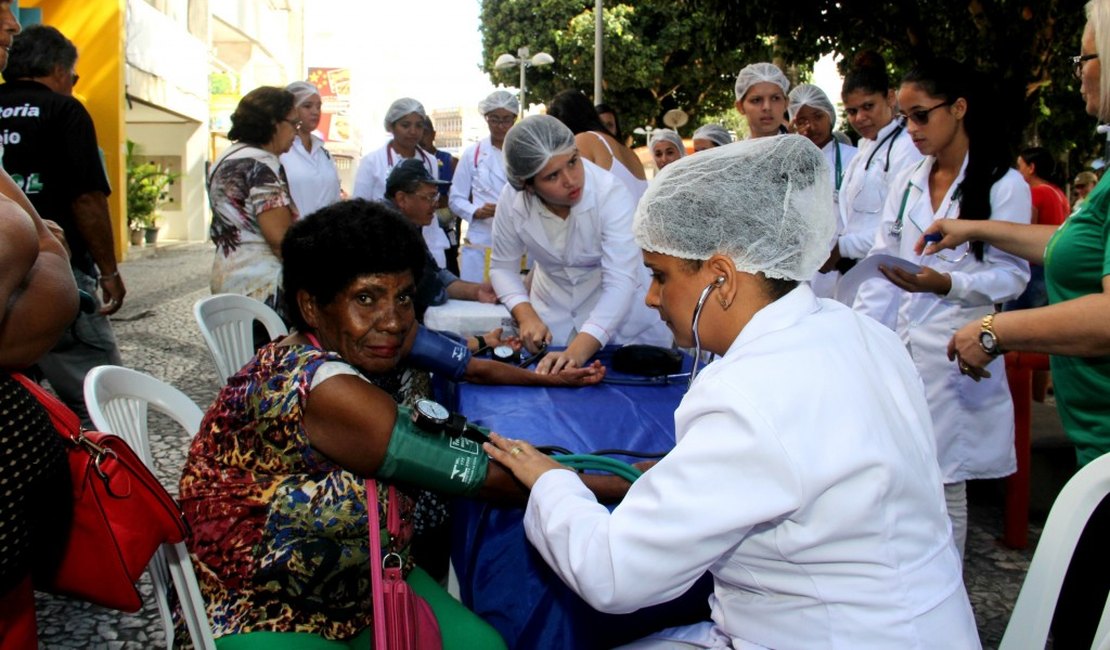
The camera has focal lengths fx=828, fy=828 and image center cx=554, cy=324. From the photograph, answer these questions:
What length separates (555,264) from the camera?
3.63m

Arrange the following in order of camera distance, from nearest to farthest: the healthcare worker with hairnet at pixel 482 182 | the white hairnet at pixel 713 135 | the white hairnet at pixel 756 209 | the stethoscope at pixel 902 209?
the white hairnet at pixel 756 209, the stethoscope at pixel 902 209, the white hairnet at pixel 713 135, the healthcare worker with hairnet at pixel 482 182

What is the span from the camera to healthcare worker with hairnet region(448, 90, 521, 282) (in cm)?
666

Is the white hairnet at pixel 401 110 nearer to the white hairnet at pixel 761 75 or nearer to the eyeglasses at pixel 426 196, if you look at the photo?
the eyeglasses at pixel 426 196

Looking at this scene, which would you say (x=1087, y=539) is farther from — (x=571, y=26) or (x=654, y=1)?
(x=571, y=26)

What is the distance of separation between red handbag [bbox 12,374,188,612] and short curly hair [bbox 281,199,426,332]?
0.61 meters

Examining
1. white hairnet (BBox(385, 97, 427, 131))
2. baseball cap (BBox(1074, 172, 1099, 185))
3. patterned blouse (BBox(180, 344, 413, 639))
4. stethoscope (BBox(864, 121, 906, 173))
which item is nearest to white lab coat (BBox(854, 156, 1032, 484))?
stethoscope (BBox(864, 121, 906, 173))

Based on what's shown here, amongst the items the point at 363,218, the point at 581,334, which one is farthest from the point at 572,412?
the point at 363,218

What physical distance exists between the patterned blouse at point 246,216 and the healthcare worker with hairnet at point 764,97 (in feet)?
8.51

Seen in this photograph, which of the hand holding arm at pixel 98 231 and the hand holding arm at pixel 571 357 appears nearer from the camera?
the hand holding arm at pixel 571 357

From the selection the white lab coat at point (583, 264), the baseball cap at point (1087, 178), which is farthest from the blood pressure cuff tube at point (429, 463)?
the baseball cap at point (1087, 178)

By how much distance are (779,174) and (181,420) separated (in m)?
1.55

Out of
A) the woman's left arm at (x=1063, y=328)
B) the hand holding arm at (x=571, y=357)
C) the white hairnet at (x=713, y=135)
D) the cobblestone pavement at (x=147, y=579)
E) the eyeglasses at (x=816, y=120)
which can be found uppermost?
the white hairnet at (x=713, y=135)

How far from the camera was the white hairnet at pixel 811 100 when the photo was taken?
15.6 ft

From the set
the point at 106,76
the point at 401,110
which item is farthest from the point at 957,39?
the point at 106,76
